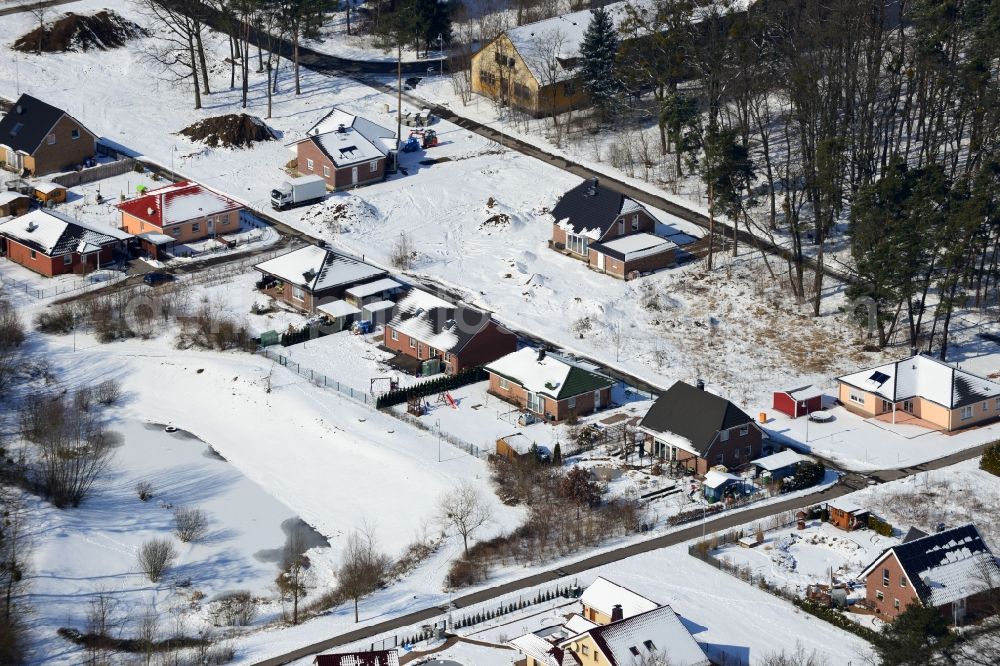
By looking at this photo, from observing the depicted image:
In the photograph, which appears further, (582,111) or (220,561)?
(582,111)

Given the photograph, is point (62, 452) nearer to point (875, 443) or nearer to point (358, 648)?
point (358, 648)

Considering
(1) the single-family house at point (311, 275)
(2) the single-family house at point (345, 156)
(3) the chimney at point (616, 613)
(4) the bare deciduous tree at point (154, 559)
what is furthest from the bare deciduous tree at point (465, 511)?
(2) the single-family house at point (345, 156)

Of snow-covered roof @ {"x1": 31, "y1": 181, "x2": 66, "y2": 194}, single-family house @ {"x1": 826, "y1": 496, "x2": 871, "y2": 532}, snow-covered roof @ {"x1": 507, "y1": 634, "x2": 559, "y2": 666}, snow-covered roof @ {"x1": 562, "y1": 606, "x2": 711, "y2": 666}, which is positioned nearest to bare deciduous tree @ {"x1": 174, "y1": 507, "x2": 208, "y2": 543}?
snow-covered roof @ {"x1": 507, "y1": 634, "x2": 559, "y2": 666}

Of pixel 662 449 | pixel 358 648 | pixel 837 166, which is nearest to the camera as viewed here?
pixel 358 648

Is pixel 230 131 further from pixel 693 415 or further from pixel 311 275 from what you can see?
pixel 693 415

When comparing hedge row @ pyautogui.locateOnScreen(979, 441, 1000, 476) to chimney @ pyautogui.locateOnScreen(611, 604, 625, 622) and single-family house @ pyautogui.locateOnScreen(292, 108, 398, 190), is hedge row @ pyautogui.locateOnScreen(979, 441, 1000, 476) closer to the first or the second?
chimney @ pyautogui.locateOnScreen(611, 604, 625, 622)

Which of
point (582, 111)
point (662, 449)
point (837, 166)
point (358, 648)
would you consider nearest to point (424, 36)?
point (582, 111)

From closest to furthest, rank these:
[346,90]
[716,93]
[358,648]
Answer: [358,648]
[716,93]
[346,90]
